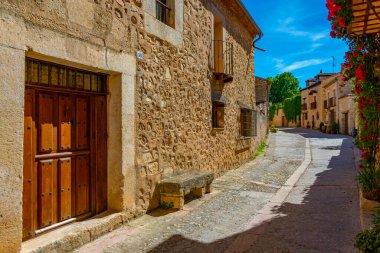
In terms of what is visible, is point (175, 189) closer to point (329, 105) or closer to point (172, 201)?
point (172, 201)

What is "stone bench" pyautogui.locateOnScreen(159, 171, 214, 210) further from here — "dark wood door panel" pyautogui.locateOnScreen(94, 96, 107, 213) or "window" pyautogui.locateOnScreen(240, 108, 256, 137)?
"window" pyautogui.locateOnScreen(240, 108, 256, 137)

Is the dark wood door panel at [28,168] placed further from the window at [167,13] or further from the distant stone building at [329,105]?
the distant stone building at [329,105]

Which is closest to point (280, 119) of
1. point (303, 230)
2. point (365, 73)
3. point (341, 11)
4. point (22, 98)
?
point (365, 73)

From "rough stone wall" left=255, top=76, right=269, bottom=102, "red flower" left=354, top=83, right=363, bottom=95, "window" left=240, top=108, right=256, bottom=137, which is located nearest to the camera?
"red flower" left=354, top=83, right=363, bottom=95

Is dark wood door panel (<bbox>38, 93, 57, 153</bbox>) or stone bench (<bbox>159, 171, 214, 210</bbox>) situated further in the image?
stone bench (<bbox>159, 171, 214, 210</bbox>)

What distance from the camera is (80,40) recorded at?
3.22 meters

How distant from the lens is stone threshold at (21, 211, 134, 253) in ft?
9.15

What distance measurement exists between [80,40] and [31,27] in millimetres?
572

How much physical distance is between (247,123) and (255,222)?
254 inches

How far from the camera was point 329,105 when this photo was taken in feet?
103

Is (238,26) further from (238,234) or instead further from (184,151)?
(238,234)

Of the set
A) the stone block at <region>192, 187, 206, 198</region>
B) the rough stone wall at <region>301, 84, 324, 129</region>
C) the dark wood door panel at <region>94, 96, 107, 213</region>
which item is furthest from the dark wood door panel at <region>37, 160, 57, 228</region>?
the rough stone wall at <region>301, 84, 324, 129</region>

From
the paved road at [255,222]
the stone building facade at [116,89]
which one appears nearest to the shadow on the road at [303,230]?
the paved road at [255,222]

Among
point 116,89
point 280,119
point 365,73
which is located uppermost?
point 280,119
